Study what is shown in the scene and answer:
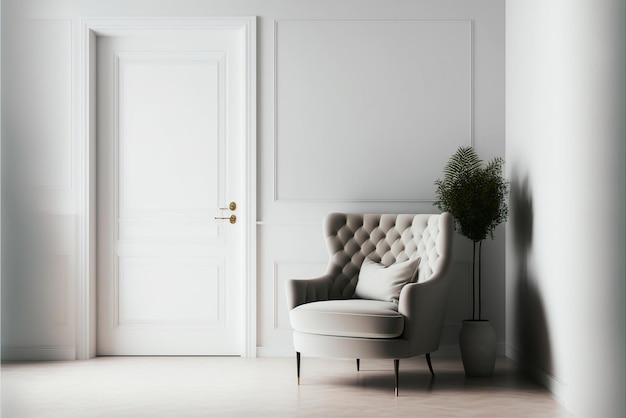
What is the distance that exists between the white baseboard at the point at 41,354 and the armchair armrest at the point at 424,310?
239cm

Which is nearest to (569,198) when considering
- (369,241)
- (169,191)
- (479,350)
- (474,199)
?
(474,199)

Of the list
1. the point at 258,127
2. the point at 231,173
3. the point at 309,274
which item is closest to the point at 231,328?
the point at 309,274

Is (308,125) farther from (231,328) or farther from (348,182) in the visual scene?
(231,328)

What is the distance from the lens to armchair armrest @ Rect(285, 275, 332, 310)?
4.27 m

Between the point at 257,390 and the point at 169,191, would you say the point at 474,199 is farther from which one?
the point at 169,191

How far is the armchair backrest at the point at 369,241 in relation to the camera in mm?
4552

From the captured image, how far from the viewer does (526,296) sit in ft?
14.6

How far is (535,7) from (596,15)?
1.13m

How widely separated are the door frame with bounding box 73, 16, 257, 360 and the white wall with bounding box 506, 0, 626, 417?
1.75 meters

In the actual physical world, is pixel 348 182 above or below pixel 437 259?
above

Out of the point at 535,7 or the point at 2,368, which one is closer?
the point at 535,7

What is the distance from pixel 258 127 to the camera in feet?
16.5

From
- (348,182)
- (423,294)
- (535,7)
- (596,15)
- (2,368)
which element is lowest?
(2,368)

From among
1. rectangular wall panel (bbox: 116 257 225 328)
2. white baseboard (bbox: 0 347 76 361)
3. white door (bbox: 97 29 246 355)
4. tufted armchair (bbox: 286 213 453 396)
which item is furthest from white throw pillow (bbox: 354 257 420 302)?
white baseboard (bbox: 0 347 76 361)
